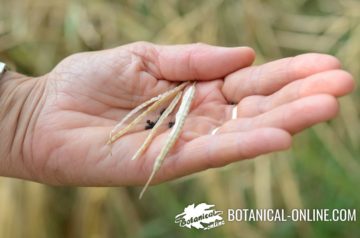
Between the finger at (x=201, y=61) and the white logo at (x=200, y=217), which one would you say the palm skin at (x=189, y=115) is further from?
the white logo at (x=200, y=217)

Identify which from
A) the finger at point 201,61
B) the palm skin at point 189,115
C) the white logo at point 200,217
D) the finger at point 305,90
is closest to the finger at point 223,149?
the palm skin at point 189,115

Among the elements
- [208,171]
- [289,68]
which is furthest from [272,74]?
[208,171]

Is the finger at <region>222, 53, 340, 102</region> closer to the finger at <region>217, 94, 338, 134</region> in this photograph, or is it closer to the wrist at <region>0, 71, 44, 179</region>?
the finger at <region>217, 94, 338, 134</region>

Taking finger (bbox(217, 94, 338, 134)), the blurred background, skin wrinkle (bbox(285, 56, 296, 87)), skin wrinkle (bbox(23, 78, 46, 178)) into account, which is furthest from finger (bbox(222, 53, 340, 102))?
the blurred background

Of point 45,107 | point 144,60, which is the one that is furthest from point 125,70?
point 45,107

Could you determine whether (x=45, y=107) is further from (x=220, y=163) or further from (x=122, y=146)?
(x=220, y=163)

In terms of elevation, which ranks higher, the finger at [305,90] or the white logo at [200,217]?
the finger at [305,90]
